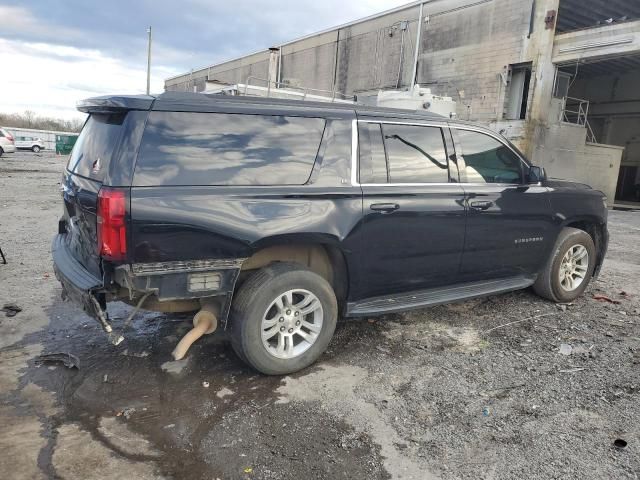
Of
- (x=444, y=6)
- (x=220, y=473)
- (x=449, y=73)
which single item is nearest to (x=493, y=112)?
(x=449, y=73)

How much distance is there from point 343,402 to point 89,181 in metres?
2.19

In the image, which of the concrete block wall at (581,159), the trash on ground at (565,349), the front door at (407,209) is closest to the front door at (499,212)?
the front door at (407,209)

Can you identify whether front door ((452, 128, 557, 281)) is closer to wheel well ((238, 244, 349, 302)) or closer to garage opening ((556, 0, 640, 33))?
wheel well ((238, 244, 349, 302))

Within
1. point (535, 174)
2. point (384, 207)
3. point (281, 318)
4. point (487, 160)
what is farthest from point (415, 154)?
point (281, 318)

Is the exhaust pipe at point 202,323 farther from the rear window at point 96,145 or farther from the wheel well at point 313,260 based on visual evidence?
the rear window at point 96,145

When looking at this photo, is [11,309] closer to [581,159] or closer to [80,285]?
[80,285]

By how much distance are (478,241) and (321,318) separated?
1.68 m

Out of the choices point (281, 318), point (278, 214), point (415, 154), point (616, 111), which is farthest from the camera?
point (616, 111)

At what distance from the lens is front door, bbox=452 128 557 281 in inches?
171

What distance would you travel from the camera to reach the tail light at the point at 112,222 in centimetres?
287

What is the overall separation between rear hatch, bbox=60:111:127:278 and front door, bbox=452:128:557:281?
2.81 meters

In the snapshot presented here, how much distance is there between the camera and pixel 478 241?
14.4ft

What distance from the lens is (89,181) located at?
3.22m

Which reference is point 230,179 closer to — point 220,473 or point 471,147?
point 220,473
